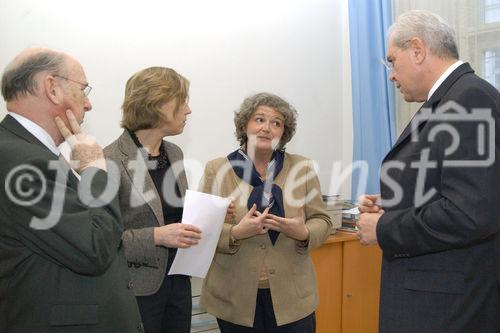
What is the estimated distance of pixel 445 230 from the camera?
132 centimetres

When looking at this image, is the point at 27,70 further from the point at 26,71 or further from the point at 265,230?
the point at 265,230

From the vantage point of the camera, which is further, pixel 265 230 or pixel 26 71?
pixel 265 230

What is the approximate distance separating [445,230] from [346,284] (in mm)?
1639

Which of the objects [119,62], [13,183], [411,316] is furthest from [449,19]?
[13,183]

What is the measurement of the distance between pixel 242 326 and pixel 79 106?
1.08 m

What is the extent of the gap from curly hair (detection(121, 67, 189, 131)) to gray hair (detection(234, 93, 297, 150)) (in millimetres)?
378

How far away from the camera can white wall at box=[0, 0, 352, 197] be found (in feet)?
7.82

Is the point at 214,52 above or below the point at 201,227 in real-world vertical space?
above

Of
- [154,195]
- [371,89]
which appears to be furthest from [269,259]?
[371,89]

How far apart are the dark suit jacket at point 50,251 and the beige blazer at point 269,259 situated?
27.6 inches

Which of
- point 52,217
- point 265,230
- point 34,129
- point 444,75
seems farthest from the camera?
point 265,230

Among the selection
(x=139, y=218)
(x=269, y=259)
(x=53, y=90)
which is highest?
(x=53, y=90)

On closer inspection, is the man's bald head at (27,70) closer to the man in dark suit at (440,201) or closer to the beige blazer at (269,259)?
the beige blazer at (269,259)

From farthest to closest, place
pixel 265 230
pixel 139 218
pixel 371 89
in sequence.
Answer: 1. pixel 371 89
2. pixel 265 230
3. pixel 139 218
